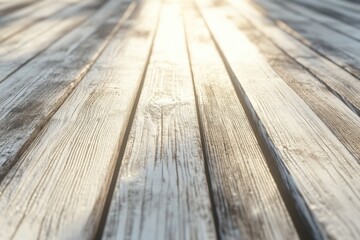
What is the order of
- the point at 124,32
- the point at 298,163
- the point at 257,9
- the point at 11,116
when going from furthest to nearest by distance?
the point at 257,9
the point at 124,32
the point at 11,116
the point at 298,163

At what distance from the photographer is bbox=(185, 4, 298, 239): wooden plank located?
0.54m

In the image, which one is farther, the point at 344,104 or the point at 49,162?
the point at 344,104

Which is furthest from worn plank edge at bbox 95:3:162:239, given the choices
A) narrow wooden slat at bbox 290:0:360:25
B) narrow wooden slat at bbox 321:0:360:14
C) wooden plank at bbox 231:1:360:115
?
narrow wooden slat at bbox 321:0:360:14

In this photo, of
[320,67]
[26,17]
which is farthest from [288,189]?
[26,17]

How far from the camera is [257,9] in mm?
2779

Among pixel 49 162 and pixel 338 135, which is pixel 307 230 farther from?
pixel 49 162

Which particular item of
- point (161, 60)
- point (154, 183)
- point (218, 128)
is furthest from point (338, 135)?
point (161, 60)

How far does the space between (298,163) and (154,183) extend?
0.28m

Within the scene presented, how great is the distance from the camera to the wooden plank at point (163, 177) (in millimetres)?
535

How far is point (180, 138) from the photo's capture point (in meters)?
0.80

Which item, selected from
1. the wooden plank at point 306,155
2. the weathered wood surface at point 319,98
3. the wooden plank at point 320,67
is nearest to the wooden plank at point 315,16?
the wooden plank at point 320,67

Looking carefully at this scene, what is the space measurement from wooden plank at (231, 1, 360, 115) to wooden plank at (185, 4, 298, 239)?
312mm

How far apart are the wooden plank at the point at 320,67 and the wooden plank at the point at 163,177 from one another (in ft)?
1.44

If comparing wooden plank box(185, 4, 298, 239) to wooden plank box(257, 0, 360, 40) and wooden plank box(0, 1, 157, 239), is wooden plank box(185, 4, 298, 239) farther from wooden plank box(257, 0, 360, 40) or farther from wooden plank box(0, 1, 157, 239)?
wooden plank box(257, 0, 360, 40)
